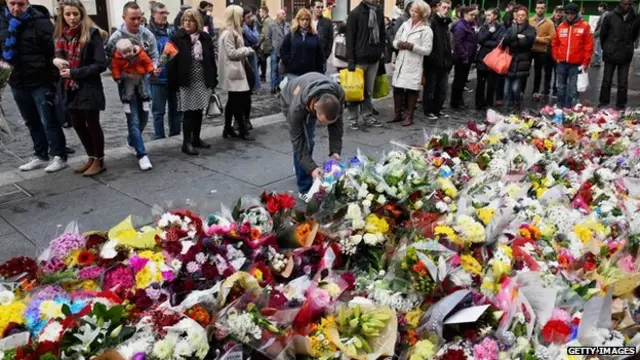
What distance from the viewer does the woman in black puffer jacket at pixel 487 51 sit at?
8.77 metres

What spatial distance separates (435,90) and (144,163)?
457cm

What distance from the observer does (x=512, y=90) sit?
9070 millimetres

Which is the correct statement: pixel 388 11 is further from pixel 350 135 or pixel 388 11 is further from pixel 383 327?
pixel 383 327

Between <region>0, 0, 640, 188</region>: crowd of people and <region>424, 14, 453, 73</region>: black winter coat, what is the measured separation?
1cm

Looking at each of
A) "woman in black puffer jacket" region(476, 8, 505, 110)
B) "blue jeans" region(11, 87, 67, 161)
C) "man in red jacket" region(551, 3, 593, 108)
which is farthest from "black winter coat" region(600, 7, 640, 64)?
"blue jeans" region(11, 87, 67, 161)

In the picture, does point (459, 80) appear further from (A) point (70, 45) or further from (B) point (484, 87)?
(A) point (70, 45)

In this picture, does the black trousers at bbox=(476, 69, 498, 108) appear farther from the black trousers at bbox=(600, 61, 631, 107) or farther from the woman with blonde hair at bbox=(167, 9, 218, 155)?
the woman with blonde hair at bbox=(167, 9, 218, 155)

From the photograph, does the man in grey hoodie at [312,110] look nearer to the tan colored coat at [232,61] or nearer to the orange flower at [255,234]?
the orange flower at [255,234]

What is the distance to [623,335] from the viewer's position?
2.45 metres

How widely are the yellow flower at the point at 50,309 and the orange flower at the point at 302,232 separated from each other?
115cm

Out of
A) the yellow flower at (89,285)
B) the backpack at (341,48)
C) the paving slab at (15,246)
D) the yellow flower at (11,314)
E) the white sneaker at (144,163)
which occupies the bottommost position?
the paving slab at (15,246)

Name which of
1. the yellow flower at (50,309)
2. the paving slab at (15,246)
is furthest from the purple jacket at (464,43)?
the yellow flower at (50,309)

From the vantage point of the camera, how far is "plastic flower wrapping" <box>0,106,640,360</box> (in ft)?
6.79

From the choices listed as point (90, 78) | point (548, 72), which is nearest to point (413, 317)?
point (90, 78)
